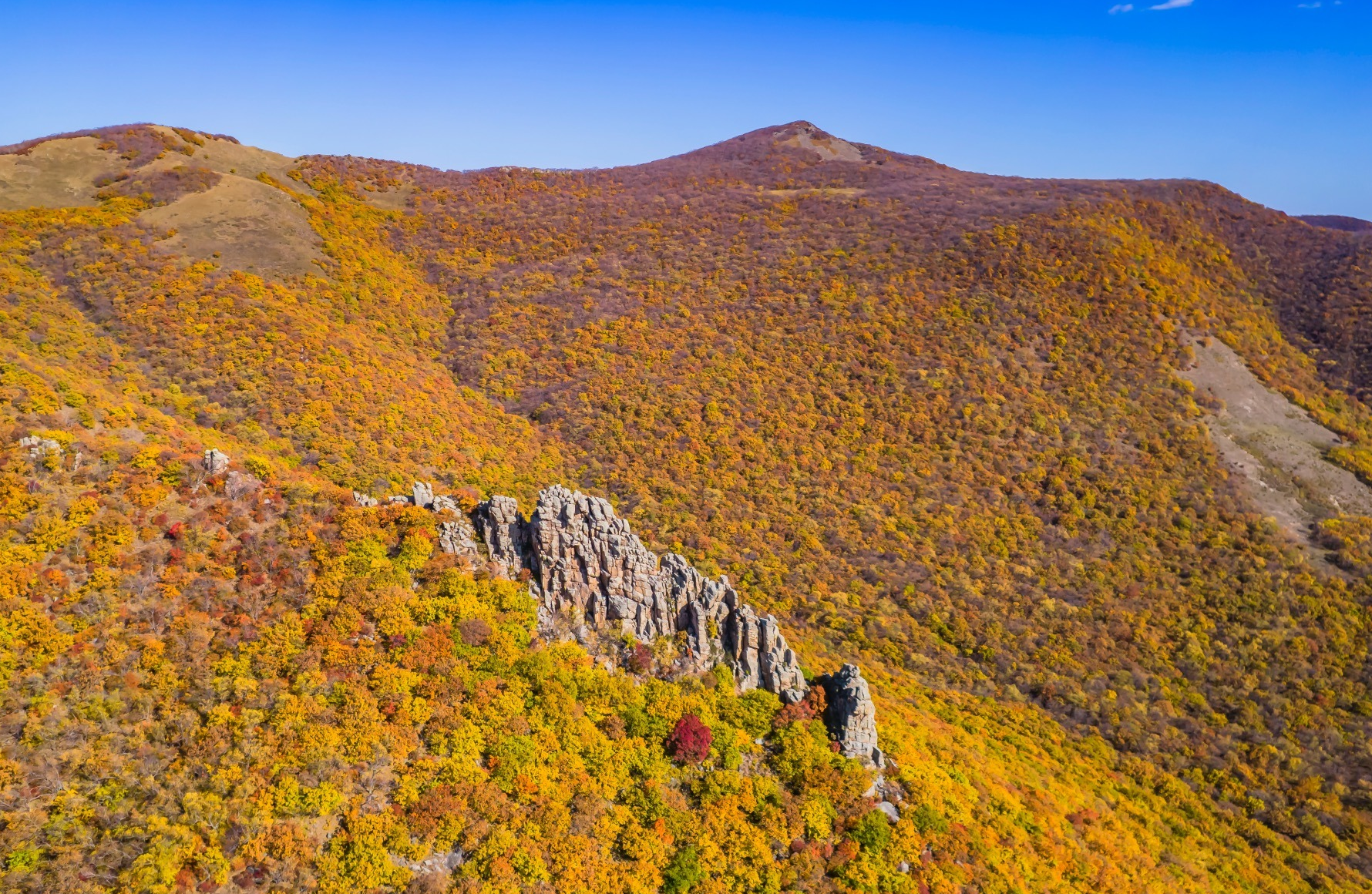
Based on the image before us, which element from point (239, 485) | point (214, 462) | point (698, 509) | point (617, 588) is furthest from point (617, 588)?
point (698, 509)

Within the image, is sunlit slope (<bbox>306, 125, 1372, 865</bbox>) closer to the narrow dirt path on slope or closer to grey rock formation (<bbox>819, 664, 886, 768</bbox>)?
Result: the narrow dirt path on slope

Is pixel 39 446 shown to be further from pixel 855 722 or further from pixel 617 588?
pixel 855 722

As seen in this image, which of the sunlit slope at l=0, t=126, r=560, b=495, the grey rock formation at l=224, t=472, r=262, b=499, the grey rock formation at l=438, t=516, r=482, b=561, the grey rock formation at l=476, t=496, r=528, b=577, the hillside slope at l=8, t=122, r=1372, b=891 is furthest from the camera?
the sunlit slope at l=0, t=126, r=560, b=495

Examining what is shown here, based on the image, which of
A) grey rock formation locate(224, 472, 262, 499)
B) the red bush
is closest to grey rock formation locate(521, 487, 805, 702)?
A: the red bush

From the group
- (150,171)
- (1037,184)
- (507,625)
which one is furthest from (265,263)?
(1037,184)

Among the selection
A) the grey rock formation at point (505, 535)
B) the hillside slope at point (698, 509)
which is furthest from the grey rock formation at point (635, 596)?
the hillside slope at point (698, 509)

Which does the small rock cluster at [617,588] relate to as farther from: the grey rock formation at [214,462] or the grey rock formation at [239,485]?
the grey rock formation at [214,462]
